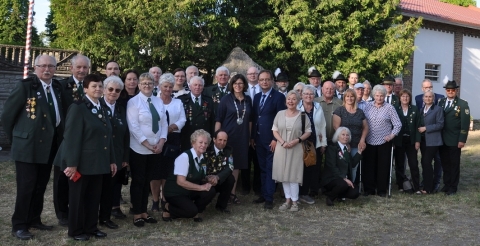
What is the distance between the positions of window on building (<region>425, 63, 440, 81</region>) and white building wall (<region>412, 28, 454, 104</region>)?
0.17 meters

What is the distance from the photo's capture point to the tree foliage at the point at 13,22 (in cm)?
3681

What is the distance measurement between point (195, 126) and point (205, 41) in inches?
471

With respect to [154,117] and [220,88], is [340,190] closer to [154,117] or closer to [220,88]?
[220,88]

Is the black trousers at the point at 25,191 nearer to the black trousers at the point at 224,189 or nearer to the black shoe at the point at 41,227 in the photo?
the black shoe at the point at 41,227

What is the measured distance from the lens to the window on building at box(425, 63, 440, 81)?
80.6ft

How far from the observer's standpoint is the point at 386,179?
8.02 m

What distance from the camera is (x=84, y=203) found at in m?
5.09

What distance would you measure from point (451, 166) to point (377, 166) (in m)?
1.31

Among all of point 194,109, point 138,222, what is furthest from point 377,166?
point 138,222

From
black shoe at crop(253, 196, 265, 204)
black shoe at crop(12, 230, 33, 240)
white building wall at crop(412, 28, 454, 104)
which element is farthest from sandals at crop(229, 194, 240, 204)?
white building wall at crop(412, 28, 454, 104)

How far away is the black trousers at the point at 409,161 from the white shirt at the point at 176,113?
12.8ft

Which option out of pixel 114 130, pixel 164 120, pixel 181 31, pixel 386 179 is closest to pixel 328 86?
pixel 386 179

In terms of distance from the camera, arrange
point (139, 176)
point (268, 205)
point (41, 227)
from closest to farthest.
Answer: point (41, 227), point (139, 176), point (268, 205)

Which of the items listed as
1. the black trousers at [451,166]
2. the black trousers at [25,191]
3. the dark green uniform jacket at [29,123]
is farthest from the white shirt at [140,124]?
the black trousers at [451,166]
